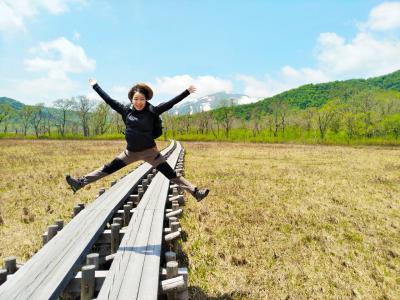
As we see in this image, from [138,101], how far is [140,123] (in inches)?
12.3

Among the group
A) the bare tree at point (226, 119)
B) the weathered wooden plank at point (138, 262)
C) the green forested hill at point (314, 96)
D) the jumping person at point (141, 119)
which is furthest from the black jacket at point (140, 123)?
the green forested hill at point (314, 96)

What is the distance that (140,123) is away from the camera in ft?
15.1

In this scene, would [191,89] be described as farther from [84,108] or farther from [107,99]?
[84,108]


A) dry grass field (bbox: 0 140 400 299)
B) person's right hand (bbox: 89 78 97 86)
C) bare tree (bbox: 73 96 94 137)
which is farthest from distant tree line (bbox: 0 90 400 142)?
person's right hand (bbox: 89 78 97 86)

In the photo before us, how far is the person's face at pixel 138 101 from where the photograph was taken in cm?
454

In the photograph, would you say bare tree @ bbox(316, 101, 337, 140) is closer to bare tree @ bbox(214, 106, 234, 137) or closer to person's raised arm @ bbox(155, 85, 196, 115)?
bare tree @ bbox(214, 106, 234, 137)

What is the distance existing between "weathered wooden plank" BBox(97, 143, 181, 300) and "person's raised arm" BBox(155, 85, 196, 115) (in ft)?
6.08

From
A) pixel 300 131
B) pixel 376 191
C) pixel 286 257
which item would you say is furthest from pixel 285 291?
pixel 300 131

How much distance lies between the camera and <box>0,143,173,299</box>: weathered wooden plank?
3023 mm

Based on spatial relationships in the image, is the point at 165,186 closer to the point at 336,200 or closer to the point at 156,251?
the point at 156,251

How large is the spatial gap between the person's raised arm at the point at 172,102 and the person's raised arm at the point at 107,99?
0.55 m

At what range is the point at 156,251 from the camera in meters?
4.16

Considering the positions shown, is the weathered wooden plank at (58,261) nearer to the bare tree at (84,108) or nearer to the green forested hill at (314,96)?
the bare tree at (84,108)

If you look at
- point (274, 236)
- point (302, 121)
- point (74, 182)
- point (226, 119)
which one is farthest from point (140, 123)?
point (302, 121)
